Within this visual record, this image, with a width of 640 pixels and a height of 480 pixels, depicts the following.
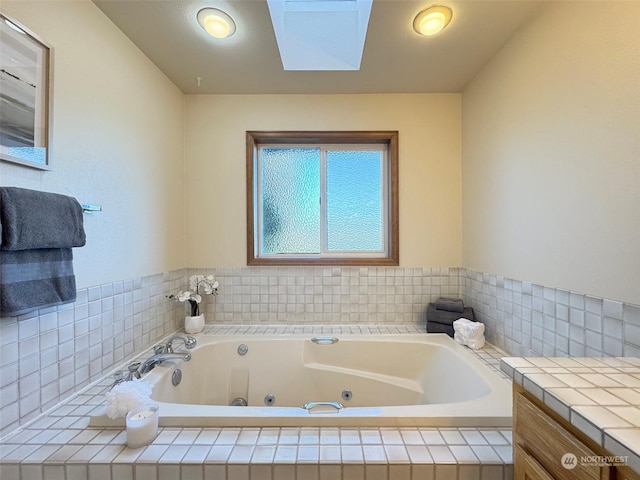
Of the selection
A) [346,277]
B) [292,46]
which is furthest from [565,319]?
[292,46]

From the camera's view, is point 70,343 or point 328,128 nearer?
point 70,343

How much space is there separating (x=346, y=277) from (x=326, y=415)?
1153mm

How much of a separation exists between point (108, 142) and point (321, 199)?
1378 mm

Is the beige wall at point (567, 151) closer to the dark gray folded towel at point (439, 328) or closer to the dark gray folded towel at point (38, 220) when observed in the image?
the dark gray folded towel at point (439, 328)

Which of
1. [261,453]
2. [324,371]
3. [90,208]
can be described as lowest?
[324,371]

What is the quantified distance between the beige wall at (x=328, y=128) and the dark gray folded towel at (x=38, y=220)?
1011 millimetres

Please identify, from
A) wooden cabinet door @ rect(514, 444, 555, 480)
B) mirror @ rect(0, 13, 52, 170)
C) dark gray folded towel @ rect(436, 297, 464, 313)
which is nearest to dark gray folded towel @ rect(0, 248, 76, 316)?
mirror @ rect(0, 13, 52, 170)

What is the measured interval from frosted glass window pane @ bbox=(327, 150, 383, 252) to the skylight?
0.66 meters

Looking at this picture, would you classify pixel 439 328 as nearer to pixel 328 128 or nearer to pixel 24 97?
pixel 328 128

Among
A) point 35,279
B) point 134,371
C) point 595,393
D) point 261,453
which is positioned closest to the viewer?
point 595,393

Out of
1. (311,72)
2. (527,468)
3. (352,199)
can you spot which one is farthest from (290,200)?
(527,468)

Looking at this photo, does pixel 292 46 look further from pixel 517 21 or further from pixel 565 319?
pixel 565 319

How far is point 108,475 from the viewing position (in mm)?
818

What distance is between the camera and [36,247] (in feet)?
3.10
